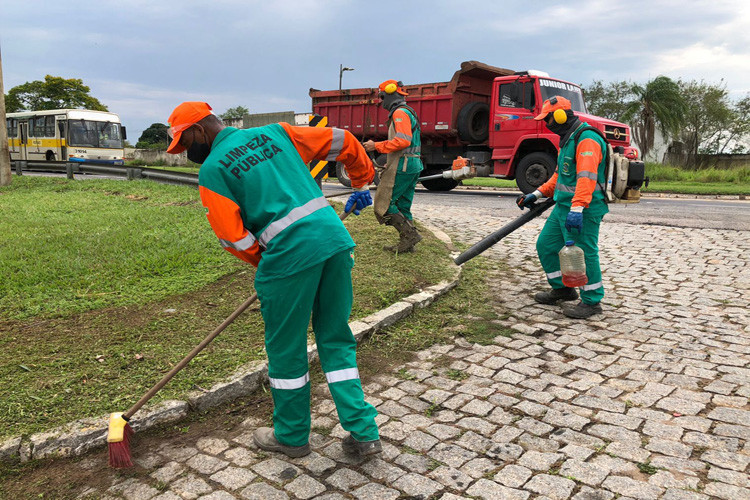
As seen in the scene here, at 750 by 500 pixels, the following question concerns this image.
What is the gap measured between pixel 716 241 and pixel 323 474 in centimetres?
751

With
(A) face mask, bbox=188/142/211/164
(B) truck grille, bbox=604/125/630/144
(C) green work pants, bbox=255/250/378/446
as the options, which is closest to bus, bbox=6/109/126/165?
(B) truck grille, bbox=604/125/630/144

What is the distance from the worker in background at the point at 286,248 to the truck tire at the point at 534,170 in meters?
11.3

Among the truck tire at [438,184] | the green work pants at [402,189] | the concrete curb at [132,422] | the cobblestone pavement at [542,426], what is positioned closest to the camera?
the cobblestone pavement at [542,426]

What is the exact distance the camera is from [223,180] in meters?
2.72

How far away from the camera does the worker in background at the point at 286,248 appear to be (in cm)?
274

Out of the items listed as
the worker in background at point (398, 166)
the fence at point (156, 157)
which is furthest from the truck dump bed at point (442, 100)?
the fence at point (156, 157)

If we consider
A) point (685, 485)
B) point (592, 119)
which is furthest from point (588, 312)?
point (592, 119)

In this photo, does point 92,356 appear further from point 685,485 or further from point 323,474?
point 685,485

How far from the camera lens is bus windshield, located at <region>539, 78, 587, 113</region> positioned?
44.7 ft

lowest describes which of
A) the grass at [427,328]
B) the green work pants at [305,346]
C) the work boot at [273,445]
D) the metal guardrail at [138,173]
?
the work boot at [273,445]

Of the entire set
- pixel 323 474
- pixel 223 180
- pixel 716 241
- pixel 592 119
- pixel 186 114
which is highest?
pixel 592 119

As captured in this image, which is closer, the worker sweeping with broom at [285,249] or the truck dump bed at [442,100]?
the worker sweeping with broom at [285,249]

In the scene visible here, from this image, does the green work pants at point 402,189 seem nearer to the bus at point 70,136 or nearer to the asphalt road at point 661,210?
the asphalt road at point 661,210

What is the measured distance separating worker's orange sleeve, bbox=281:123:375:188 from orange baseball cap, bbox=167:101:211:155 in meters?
0.41
